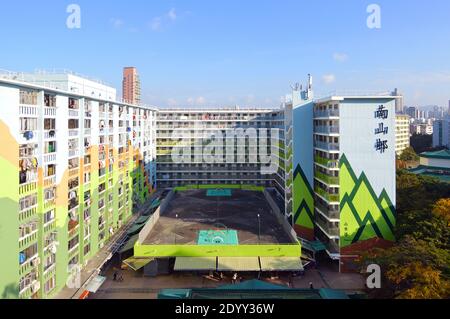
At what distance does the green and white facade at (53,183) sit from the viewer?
1395 cm

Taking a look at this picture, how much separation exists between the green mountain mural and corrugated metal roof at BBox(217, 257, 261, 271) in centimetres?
484

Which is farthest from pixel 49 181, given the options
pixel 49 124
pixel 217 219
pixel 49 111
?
pixel 217 219

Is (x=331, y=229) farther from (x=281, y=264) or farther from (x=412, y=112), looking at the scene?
(x=412, y=112)

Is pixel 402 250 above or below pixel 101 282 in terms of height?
above

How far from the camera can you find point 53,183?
17.5 meters

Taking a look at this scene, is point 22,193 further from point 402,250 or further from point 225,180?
point 225,180

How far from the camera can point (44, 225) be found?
16.5 metres

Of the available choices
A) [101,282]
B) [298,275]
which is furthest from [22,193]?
[298,275]

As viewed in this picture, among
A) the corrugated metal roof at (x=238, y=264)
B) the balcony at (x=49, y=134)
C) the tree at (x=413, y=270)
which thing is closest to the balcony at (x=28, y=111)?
the balcony at (x=49, y=134)

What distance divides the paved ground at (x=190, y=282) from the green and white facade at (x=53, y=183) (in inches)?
93.2

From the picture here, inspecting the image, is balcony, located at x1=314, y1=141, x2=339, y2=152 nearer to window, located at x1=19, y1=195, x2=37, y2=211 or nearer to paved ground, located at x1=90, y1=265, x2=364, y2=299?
paved ground, located at x1=90, y1=265, x2=364, y2=299

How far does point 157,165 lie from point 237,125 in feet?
31.0

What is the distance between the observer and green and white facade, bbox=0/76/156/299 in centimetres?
1395

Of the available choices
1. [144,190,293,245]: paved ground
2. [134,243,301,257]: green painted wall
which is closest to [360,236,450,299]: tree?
[134,243,301,257]: green painted wall
